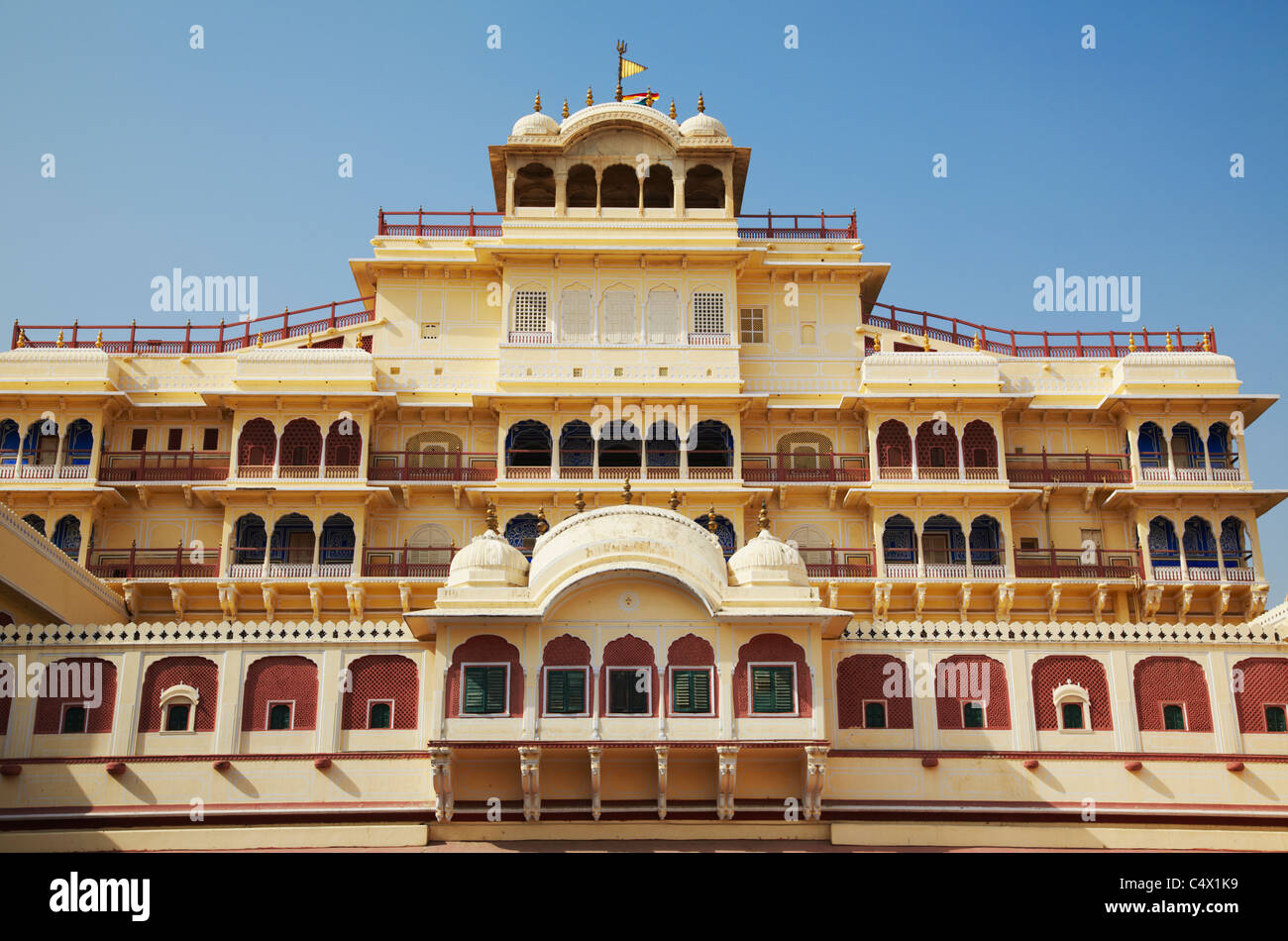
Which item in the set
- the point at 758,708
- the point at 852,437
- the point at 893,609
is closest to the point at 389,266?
the point at 852,437

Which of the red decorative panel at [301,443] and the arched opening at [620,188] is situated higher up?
the arched opening at [620,188]

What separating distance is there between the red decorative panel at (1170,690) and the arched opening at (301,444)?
70.9ft

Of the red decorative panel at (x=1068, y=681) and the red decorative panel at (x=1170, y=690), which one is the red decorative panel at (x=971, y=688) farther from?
the red decorative panel at (x=1170, y=690)

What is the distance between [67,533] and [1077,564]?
2723 centimetres

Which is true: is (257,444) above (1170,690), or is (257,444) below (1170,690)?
above

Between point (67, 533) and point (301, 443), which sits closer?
point (67, 533)

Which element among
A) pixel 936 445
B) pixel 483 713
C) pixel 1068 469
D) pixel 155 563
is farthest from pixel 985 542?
pixel 155 563

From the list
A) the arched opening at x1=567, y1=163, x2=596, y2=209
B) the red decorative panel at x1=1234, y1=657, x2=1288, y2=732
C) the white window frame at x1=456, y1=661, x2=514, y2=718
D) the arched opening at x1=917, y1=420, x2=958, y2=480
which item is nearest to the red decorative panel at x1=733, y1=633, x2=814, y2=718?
the white window frame at x1=456, y1=661, x2=514, y2=718

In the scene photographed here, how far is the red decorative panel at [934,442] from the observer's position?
38.9 meters

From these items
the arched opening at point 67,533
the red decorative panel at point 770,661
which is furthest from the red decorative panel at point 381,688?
the arched opening at point 67,533

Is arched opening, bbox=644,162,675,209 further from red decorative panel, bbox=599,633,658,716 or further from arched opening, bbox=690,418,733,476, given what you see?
red decorative panel, bbox=599,633,658,716

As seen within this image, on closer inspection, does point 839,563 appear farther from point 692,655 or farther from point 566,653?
point 566,653

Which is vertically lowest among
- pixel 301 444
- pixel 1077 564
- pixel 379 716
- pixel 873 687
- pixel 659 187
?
pixel 379 716

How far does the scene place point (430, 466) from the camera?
3938 cm
